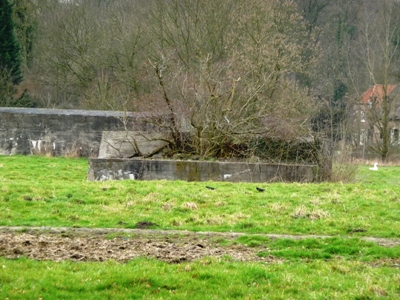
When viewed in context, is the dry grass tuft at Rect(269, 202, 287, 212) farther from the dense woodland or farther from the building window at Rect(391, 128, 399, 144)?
the building window at Rect(391, 128, 399, 144)

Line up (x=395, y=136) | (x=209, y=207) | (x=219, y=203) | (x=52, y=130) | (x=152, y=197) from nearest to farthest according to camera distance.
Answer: (x=209, y=207) < (x=219, y=203) < (x=152, y=197) < (x=52, y=130) < (x=395, y=136)

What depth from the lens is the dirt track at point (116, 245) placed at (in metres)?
7.77

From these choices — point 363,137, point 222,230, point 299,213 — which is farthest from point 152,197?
point 363,137

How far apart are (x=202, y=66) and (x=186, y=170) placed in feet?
16.1

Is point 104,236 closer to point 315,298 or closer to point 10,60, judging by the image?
point 315,298

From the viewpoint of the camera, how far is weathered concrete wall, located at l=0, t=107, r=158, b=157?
89.2 feet

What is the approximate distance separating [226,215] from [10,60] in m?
31.0

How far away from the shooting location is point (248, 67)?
26.9 metres

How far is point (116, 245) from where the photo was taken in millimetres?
8461

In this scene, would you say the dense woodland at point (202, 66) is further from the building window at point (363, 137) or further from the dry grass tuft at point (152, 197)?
the dry grass tuft at point (152, 197)

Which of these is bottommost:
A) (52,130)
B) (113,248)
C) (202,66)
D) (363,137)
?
(113,248)

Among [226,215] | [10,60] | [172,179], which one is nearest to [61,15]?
[10,60]

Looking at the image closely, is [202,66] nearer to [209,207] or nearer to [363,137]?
[209,207]

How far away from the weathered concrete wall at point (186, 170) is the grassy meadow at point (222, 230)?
1.64 meters
